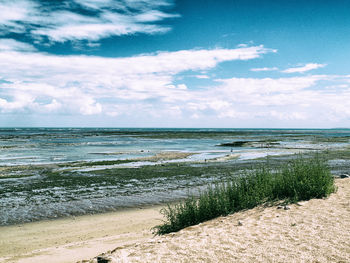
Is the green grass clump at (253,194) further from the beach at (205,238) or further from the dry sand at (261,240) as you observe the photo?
the dry sand at (261,240)

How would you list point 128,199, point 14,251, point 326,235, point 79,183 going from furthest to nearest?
point 79,183 < point 128,199 < point 14,251 < point 326,235

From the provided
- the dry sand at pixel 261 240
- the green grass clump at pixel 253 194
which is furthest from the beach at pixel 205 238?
the green grass clump at pixel 253 194

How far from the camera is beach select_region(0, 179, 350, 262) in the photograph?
5.90 metres

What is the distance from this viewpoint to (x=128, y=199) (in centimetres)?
1407

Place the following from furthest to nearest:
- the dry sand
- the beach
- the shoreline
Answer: the shoreline
the beach
the dry sand

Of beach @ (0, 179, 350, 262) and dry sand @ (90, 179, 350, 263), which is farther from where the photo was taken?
beach @ (0, 179, 350, 262)

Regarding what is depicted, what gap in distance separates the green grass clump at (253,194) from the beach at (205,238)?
43cm

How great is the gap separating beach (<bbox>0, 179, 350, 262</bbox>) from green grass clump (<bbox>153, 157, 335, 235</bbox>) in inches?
17.1

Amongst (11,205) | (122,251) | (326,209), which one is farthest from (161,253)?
(11,205)

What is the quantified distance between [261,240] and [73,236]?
605 cm

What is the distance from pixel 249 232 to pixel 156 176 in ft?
42.8

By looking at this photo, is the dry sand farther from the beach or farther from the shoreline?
the shoreline

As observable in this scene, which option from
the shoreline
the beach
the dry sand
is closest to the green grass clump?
the beach

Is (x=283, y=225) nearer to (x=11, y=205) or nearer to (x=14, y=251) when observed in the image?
(x=14, y=251)
